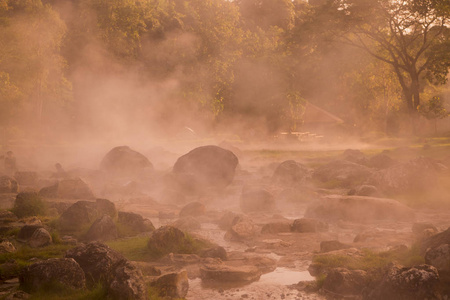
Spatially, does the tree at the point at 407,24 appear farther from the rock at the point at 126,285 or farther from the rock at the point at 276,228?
the rock at the point at 126,285

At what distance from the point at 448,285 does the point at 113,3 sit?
34408 millimetres

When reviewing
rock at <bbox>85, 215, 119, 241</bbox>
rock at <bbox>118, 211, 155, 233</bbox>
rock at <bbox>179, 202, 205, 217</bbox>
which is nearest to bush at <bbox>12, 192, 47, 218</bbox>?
rock at <bbox>118, 211, 155, 233</bbox>

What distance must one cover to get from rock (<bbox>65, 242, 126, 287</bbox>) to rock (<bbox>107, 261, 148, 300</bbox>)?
1.66ft

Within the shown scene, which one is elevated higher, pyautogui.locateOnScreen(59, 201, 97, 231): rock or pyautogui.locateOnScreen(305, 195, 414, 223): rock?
pyautogui.locateOnScreen(59, 201, 97, 231): rock

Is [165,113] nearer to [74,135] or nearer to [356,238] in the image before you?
[74,135]

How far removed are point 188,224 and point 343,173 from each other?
11255mm

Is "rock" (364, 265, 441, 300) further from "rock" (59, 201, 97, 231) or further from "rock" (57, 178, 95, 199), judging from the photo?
"rock" (57, 178, 95, 199)

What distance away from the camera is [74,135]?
129ft

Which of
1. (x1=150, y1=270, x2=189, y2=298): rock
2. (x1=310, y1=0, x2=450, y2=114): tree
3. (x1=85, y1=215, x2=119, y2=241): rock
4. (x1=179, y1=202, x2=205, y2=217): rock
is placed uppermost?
(x1=310, y1=0, x2=450, y2=114): tree

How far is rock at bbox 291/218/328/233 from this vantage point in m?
14.2

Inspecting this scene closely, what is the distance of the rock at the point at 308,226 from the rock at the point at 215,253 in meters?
3.44

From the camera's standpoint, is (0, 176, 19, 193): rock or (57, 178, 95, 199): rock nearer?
(57, 178, 95, 199): rock

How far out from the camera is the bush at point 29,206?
49.2 ft

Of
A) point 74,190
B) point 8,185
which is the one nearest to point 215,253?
point 74,190
